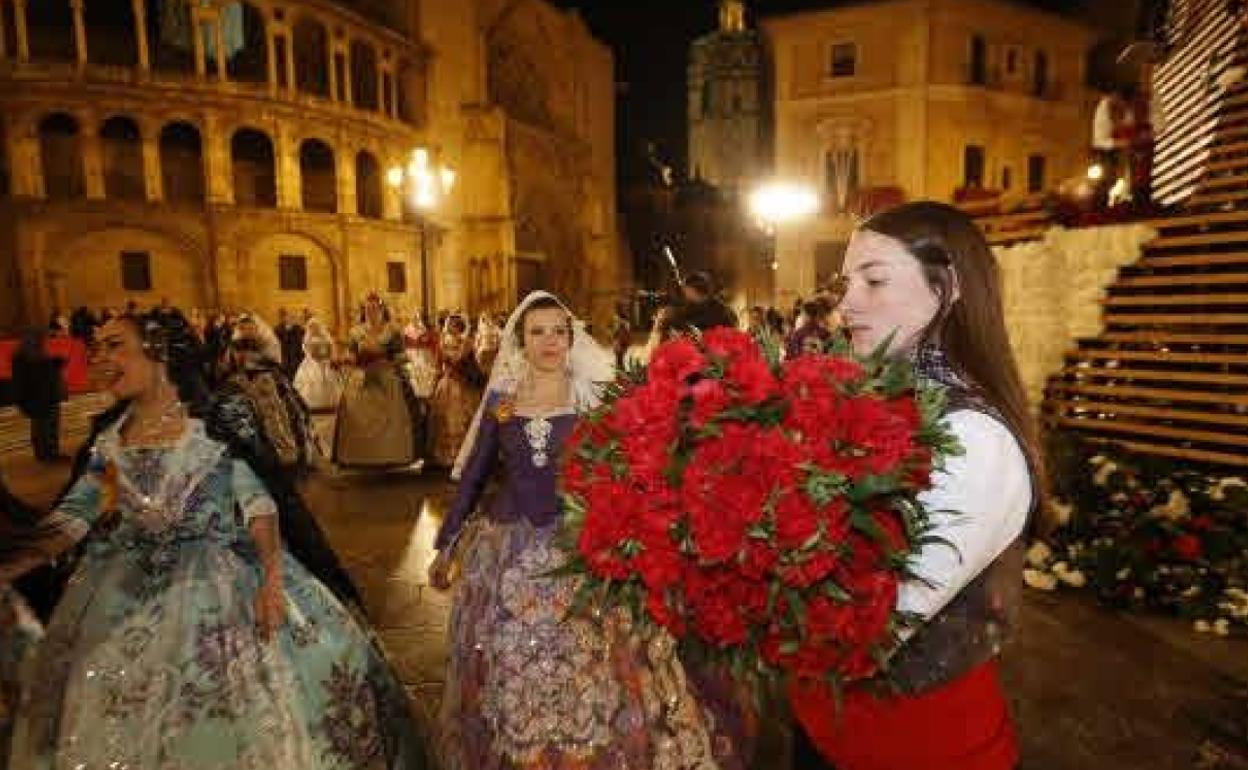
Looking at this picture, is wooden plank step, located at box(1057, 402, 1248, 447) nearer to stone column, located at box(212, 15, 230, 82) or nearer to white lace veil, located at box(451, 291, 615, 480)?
white lace veil, located at box(451, 291, 615, 480)

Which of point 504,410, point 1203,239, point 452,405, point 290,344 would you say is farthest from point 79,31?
point 1203,239

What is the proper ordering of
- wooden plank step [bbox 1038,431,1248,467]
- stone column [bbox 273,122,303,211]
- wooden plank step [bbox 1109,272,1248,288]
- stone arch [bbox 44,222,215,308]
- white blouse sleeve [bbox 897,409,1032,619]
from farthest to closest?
stone column [bbox 273,122,303,211]
stone arch [bbox 44,222,215,308]
wooden plank step [bbox 1109,272,1248,288]
wooden plank step [bbox 1038,431,1248,467]
white blouse sleeve [bbox 897,409,1032,619]

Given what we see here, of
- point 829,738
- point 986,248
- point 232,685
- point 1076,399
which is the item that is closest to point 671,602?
point 829,738

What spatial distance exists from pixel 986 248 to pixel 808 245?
27.5m

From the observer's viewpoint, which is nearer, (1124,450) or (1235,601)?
(1235,601)

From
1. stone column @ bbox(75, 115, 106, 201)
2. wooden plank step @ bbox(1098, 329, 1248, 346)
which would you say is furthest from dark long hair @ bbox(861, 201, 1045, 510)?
stone column @ bbox(75, 115, 106, 201)

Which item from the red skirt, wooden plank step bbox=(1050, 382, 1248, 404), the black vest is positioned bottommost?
the red skirt

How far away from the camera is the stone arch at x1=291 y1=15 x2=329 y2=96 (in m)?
31.6

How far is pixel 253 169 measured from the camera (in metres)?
29.7

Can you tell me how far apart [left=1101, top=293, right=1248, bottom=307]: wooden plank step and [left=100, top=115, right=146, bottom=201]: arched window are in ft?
98.8

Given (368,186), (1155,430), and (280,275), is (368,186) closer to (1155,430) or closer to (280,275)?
(280,275)

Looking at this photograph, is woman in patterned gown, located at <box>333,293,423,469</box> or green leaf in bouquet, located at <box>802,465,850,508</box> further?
woman in patterned gown, located at <box>333,293,423,469</box>

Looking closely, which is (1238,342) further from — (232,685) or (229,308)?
(229,308)

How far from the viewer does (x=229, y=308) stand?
88.1 ft
